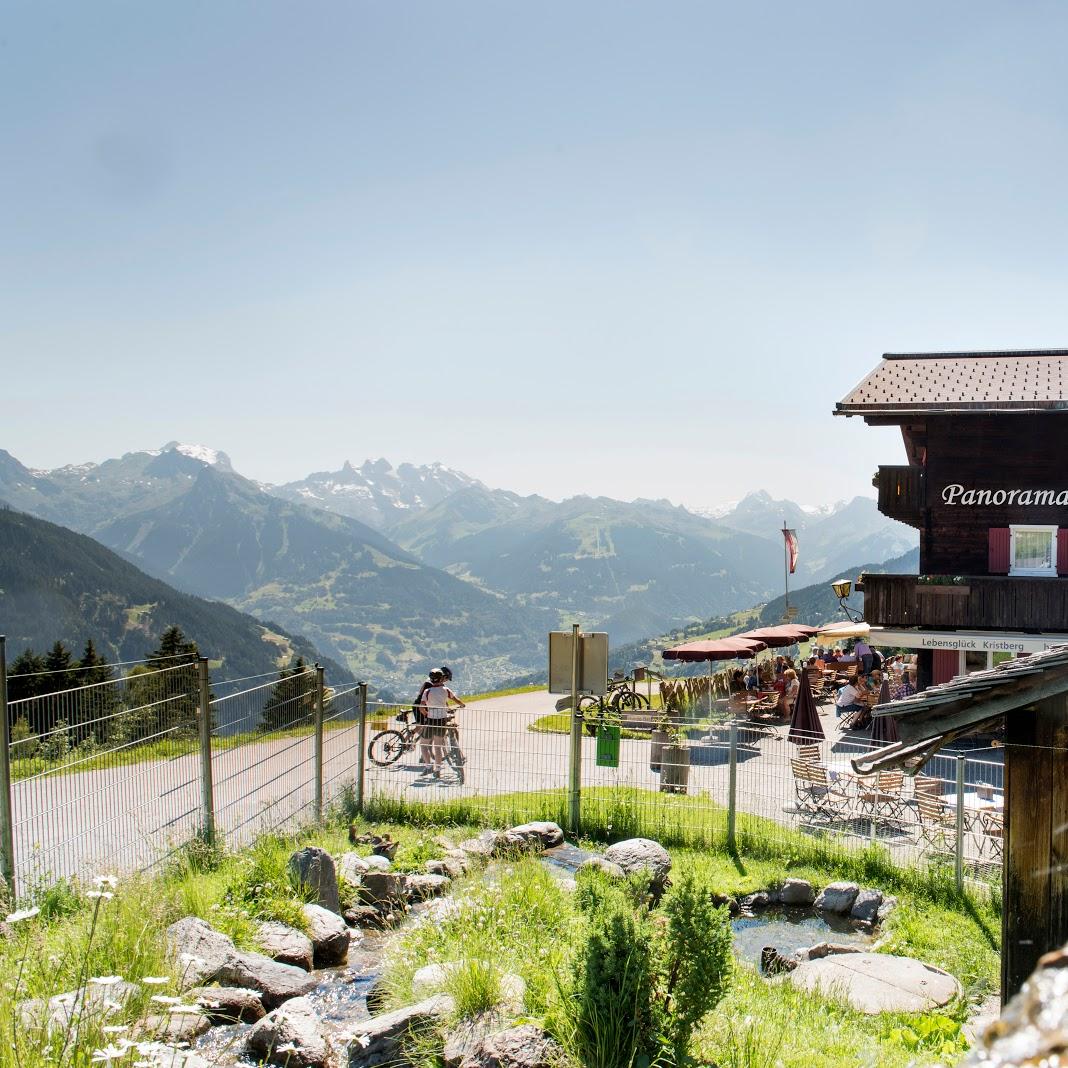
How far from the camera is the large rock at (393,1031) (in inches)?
277

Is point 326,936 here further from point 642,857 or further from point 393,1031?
point 642,857

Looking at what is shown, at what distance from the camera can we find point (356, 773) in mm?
15781

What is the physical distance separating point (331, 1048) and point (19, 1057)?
240cm

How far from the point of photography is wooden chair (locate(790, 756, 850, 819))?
14562mm

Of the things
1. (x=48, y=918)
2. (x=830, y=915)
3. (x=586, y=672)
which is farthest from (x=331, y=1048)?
(x=586, y=672)

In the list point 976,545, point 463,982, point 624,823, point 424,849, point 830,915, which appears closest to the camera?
point 463,982

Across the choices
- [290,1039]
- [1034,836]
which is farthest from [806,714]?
[290,1039]

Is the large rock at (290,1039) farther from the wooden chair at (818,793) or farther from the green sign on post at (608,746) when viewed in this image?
the green sign on post at (608,746)

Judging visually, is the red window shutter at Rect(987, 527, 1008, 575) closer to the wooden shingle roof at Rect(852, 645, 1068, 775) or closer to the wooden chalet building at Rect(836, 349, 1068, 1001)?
the wooden chalet building at Rect(836, 349, 1068, 1001)

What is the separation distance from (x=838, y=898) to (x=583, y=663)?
505 cm

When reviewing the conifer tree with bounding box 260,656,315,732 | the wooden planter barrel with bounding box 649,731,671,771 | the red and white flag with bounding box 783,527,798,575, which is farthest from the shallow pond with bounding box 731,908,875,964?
the red and white flag with bounding box 783,527,798,575

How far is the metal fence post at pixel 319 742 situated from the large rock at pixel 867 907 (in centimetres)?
715

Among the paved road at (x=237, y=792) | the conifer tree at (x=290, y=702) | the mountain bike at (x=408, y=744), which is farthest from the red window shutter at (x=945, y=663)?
the conifer tree at (x=290, y=702)

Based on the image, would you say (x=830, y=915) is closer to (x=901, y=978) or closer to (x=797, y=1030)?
(x=901, y=978)
